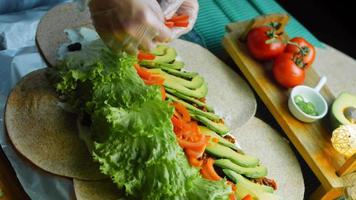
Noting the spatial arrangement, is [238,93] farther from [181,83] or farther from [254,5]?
[254,5]

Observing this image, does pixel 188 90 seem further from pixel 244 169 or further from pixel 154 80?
pixel 244 169

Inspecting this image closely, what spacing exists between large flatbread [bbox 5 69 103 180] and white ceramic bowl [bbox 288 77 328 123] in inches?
32.0

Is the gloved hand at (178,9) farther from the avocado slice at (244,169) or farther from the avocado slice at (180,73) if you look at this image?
the avocado slice at (244,169)

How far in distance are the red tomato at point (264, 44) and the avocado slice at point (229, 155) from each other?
57 cm

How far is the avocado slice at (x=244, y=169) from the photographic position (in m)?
1.46

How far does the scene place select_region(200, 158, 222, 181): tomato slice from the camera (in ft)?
4.57

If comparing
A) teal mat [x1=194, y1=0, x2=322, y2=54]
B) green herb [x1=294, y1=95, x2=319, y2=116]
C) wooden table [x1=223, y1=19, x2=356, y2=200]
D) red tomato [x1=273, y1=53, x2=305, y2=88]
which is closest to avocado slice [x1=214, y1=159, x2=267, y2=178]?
wooden table [x1=223, y1=19, x2=356, y2=200]

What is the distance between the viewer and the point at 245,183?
1.46m

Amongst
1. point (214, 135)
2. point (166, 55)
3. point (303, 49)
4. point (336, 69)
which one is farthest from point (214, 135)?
point (336, 69)

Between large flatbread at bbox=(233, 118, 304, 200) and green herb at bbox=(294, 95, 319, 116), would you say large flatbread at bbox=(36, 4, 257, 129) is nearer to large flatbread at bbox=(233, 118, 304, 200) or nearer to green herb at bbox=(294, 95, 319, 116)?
large flatbread at bbox=(233, 118, 304, 200)

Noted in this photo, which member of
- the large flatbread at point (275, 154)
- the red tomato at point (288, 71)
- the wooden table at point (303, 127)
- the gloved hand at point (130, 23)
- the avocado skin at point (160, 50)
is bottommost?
the large flatbread at point (275, 154)

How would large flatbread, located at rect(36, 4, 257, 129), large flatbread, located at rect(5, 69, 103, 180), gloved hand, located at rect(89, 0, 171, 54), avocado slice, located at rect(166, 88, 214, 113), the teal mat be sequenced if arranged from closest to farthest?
gloved hand, located at rect(89, 0, 171, 54)
large flatbread, located at rect(5, 69, 103, 180)
avocado slice, located at rect(166, 88, 214, 113)
large flatbread, located at rect(36, 4, 257, 129)
the teal mat

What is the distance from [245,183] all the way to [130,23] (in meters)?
0.61

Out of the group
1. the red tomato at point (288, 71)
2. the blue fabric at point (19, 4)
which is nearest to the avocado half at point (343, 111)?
the red tomato at point (288, 71)
